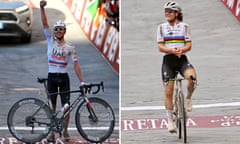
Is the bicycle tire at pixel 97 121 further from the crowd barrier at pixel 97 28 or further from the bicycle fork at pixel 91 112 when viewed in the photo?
the crowd barrier at pixel 97 28

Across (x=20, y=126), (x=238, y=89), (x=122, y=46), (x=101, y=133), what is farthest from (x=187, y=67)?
(x=122, y=46)

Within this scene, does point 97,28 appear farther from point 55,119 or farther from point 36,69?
point 55,119

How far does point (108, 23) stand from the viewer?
2528cm

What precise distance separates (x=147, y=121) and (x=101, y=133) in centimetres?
173

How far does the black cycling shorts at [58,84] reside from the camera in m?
14.2

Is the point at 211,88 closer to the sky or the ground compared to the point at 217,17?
closer to the ground

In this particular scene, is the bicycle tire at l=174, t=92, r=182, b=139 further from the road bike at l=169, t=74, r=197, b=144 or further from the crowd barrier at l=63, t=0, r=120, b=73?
the crowd barrier at l=63, t=0, r=120, b=73

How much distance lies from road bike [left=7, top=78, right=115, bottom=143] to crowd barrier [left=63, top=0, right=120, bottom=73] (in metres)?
8.84

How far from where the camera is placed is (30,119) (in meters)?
14.2

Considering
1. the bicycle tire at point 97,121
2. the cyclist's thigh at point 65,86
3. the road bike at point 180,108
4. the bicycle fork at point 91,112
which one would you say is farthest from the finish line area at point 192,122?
the road bike at point 180,108

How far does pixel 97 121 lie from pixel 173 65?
1.76 metres

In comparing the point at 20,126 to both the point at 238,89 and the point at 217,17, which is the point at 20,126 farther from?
the point at 217,17

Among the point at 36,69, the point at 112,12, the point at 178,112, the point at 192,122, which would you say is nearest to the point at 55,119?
the point at 178,112

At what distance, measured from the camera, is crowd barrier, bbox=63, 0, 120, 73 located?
24094 millimetres
